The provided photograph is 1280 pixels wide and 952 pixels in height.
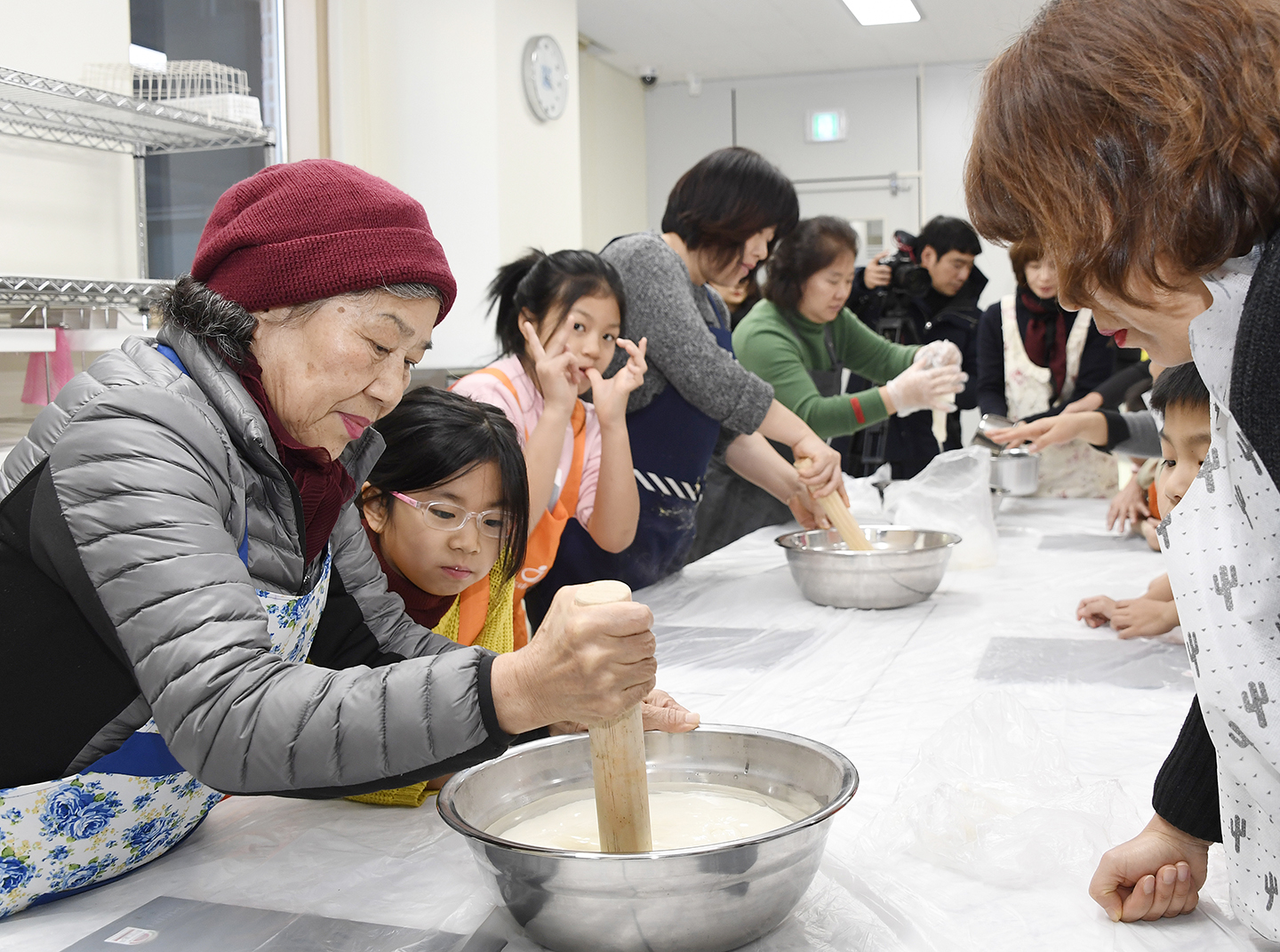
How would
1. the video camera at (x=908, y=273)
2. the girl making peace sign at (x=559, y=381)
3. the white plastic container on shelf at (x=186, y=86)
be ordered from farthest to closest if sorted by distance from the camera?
the video camera at (x=908, y=273), the white plastic container on shelf at (x=186, y=86), the girl making peace sign at (x=559, y=381)

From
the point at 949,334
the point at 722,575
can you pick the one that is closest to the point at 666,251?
the point at 722,575

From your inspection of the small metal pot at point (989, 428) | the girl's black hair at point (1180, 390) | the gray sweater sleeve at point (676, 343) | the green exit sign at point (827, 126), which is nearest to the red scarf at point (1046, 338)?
the small metal pot at point (989, 428)

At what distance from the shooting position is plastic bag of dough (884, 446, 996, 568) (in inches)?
82.3

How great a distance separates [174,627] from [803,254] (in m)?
2.34

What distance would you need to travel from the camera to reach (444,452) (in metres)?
1.21

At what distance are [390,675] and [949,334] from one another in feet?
13.1

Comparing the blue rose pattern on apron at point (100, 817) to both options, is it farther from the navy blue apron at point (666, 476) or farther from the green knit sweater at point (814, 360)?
the green knit sweater at point (814, 360)

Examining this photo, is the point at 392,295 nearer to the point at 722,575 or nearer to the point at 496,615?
the point at 496,615

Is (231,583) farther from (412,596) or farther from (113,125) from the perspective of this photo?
(113,125)

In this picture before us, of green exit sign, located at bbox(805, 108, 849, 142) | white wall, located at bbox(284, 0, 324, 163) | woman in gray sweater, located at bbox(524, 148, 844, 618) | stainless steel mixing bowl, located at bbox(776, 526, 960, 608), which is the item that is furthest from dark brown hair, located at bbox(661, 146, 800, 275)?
green exit sign, located at bbox(805, 108, 849, 142)

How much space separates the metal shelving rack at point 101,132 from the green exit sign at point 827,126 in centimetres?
494

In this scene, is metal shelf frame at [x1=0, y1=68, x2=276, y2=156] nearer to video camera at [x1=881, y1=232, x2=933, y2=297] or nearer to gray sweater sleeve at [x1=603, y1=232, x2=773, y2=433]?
gray sweater sleeve at [x1=603, y1=232, x2=773, y2=433]

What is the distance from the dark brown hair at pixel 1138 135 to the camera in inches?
22.9

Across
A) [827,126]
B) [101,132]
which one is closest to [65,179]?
[101,132]
